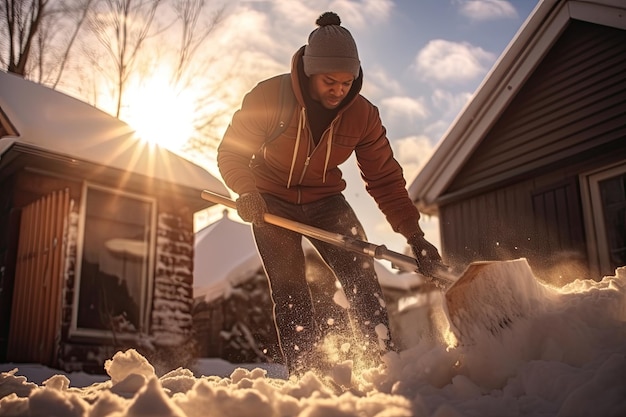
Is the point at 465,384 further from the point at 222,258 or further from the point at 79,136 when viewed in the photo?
the point at 222,258

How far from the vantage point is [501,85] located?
24.1 ft

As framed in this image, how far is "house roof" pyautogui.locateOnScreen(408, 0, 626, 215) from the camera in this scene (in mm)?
6426

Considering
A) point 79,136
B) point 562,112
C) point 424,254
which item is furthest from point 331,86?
point 79,136

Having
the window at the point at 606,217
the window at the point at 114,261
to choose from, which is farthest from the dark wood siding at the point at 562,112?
the window at the point at 114,261

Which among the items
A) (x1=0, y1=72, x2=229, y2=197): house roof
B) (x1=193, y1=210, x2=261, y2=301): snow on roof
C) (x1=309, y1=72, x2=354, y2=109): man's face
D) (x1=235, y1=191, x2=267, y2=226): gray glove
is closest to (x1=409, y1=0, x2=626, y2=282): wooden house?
(x1=0, y1=72, x2=229, y2=197): house roof

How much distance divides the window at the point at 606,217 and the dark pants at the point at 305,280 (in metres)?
3.93

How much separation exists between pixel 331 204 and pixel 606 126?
424cm

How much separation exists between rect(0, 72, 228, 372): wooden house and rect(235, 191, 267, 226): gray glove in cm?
470

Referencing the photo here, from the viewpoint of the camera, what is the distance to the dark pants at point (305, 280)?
2775 millimetres

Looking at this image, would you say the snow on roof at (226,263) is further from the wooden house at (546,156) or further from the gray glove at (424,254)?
the gray glove at (424,254)

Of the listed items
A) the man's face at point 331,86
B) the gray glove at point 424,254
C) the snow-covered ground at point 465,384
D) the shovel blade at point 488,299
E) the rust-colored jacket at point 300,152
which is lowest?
the snow-covered ground at point 465,384

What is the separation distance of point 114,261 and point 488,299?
659 centimetres

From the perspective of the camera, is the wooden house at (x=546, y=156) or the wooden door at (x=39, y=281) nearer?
the wooden house at (x=546, y=156)

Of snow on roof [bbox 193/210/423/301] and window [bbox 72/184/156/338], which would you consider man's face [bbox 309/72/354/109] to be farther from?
snow on roof [bbox 193/210/423/301]
